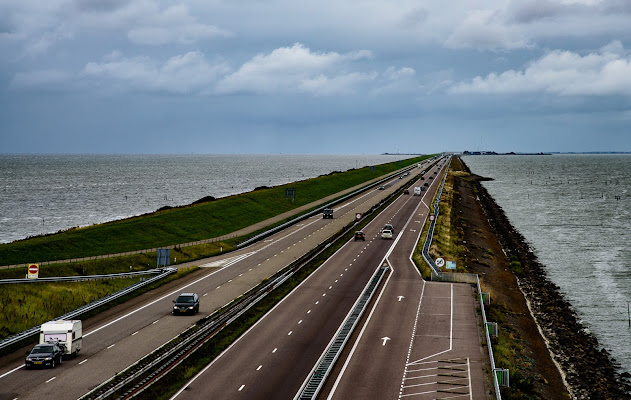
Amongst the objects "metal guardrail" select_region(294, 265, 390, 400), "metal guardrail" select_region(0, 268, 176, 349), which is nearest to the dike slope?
"metal guardrail" select_region(294, 265, 390, 400)

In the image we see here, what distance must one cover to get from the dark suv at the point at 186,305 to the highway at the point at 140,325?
0.60 metres

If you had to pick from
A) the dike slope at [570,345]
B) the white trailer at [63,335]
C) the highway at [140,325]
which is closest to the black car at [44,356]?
the highway at [140,325]

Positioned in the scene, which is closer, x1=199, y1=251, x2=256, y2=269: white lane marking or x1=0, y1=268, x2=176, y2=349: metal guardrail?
x1=0, y1=268, x2=176, y2=349: metal guardrail

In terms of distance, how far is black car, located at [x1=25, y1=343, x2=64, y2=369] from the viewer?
35188 mm

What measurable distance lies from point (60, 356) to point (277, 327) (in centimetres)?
1381

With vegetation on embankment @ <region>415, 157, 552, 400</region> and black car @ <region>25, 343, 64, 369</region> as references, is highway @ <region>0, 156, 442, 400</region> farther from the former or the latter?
vegetation on embankment @ <region>415, 157, 552, 400</region>

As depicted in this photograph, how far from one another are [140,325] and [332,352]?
1435 cm

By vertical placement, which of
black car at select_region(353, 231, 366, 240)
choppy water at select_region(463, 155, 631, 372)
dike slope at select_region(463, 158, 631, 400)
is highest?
black car at select_region(353, 231, 366, 240)

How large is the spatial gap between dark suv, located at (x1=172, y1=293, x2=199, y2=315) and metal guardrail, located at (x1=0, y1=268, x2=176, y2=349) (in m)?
5.92

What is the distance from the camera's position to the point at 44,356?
35.3 metres

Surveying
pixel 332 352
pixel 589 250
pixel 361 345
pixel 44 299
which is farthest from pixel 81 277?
pixel 589 250

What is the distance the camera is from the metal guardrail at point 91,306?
3886 cm

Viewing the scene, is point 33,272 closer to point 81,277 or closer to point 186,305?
point 81,277

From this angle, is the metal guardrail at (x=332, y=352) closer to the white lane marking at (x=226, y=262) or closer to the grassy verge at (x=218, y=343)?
the grassy verge at (x=218, y=343)
